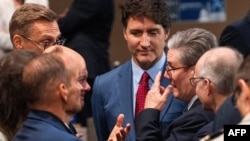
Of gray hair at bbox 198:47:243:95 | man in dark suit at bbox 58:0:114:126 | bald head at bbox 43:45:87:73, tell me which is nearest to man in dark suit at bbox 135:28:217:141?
gray hair at bbox 198:47:243:95

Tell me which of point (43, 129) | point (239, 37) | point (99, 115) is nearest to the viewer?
point (43, 129)

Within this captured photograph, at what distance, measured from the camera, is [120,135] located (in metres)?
5.54

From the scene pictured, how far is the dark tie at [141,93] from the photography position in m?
6.52

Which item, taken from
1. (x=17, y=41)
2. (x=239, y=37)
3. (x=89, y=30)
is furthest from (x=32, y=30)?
(x=89, y=30)

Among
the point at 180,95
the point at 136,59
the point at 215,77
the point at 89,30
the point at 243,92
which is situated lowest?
the point at 89,30

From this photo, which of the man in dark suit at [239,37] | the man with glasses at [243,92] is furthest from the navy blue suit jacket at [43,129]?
the man in dark suit at [239,37]

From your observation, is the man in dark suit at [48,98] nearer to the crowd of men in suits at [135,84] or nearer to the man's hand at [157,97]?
the crowd of men in suits at [135,84]

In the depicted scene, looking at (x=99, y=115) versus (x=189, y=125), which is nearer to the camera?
(x=189, y=125)

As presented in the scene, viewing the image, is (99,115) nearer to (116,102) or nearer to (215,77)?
(116,102)

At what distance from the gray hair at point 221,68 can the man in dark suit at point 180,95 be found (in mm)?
354

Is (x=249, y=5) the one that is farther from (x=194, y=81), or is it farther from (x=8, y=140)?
(x=8, y=140)

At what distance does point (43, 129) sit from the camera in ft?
16.6

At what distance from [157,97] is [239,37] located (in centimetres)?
163

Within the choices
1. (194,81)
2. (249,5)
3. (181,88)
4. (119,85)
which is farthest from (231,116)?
(249,5)
